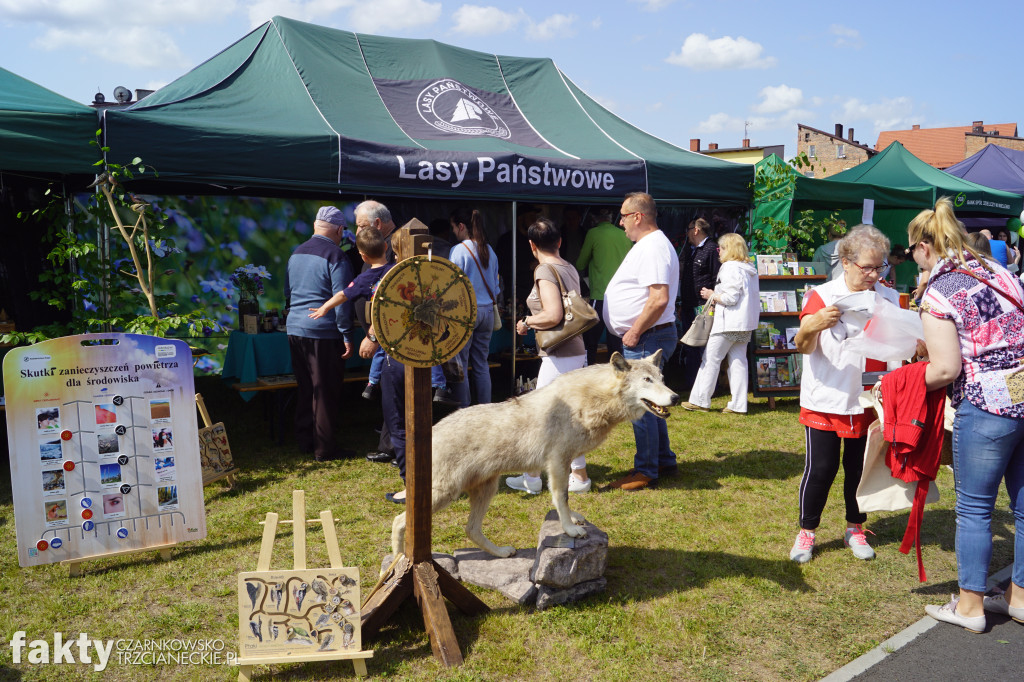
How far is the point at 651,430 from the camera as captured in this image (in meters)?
5.47

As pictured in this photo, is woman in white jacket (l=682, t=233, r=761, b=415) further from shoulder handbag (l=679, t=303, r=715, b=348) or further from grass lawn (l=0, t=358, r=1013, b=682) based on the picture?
grass lawn (l=0, t=358, r=1013, b=682)

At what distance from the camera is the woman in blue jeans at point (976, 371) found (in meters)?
3.20

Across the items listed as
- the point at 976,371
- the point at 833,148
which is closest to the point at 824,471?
the point at 976,371

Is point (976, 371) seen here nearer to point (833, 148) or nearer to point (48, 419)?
point (48, 419)

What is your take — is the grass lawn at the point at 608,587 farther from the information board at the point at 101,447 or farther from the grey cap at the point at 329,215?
the grey cap at the point at 329,215

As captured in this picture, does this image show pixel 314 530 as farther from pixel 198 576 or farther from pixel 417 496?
pixel 417 496

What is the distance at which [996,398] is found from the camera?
3180mm

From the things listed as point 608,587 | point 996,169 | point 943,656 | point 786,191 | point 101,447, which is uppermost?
point 996,169

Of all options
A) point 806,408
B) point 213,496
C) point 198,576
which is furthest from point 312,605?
point 806,408

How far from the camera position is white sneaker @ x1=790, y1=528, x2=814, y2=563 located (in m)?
4.21

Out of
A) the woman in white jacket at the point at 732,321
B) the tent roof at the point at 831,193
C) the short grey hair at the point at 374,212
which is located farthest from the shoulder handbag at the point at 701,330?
the short grey hair at the point at 374,212

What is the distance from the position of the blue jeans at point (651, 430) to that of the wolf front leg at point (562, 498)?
1.66 meters

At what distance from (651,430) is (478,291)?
1.84 m

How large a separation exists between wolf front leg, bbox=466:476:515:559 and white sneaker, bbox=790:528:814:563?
1804mm
